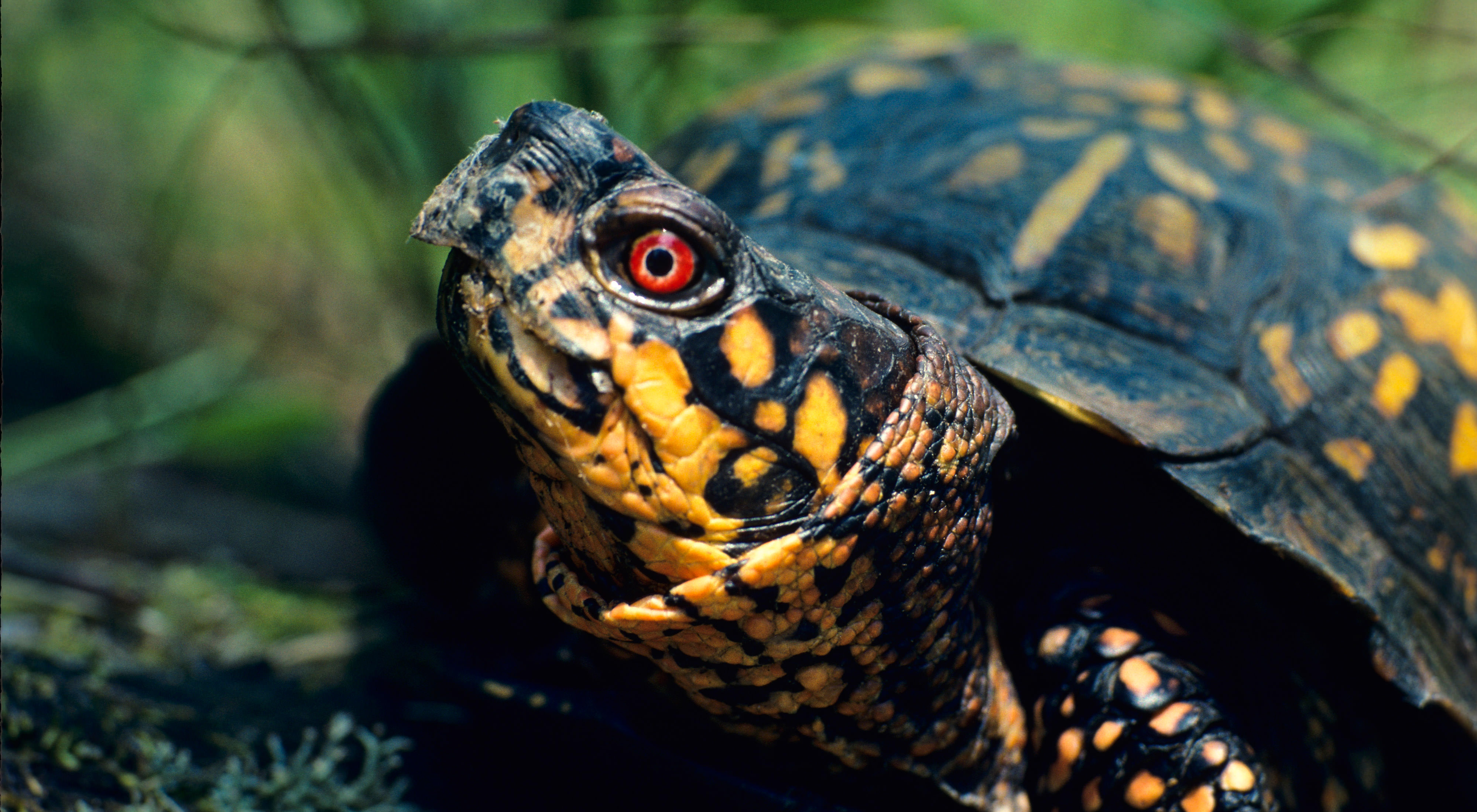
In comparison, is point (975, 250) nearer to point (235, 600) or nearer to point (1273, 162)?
point (1273, 162)

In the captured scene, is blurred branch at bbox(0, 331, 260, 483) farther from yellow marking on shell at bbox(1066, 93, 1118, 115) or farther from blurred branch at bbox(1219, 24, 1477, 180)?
blurred branch at bbox(1219, 24, 1477, 180)

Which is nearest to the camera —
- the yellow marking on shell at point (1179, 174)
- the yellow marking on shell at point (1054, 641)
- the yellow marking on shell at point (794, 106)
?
the yellow marking on shell at point (1054, 641)

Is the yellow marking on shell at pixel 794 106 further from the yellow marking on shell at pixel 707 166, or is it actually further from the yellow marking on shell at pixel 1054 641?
the yellow marking on shell at pixel 1054 641

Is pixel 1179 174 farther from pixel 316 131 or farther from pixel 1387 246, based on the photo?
pixel 316 131

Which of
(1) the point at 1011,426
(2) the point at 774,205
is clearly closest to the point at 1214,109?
(2) the point at 774,205

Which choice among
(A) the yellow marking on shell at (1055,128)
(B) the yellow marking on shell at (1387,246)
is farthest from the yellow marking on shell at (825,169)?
(B) the yellow marking on shell at (1387,246)

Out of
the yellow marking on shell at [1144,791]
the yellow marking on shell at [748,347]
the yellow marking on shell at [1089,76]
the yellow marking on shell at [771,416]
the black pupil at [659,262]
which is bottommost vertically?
the yellow marking on shell at [1144,791]

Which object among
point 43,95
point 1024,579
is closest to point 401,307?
point 43,95

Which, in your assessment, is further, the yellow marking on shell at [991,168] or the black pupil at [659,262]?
the yellow marking on shell at [991,168]
